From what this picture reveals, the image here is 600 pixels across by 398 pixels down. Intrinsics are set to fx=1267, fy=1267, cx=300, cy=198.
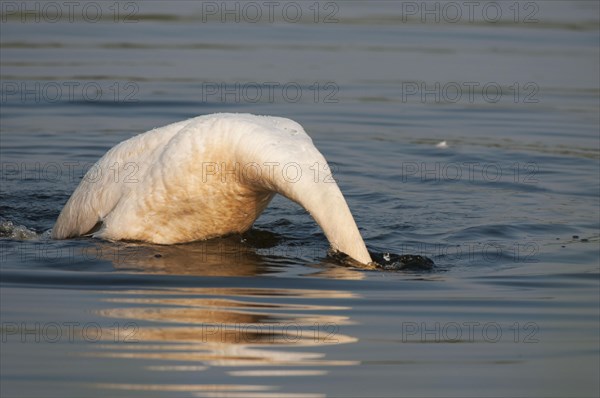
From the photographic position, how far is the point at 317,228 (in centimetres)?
1055

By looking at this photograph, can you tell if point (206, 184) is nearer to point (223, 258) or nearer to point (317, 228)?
point (223, 258)

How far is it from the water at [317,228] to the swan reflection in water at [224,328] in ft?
0.07

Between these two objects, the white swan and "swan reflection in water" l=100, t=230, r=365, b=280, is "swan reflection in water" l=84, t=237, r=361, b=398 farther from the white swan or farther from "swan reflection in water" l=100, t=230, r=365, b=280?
the white swan

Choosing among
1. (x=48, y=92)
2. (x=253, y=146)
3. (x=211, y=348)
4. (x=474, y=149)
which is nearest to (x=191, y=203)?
(x=253, y=146)

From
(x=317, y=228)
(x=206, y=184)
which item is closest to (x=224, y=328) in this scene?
(x=206, y=184)

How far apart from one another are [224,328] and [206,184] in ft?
5.64

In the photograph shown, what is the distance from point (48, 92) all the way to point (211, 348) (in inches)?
387

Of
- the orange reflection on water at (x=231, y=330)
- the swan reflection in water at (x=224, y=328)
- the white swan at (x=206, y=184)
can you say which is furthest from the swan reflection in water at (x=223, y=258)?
the orange reflection on water at (x=231, y=330)

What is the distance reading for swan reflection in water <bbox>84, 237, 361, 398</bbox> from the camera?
22.1ft

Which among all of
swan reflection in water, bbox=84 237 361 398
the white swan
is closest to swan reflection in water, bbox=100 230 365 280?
swan reflection in water, bbox=84 237 361 398

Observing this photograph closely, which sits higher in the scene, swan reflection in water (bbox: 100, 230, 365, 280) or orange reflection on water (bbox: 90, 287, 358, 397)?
swan reflection in water (bbox: 100, 230, 365, 280)

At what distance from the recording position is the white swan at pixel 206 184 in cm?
830

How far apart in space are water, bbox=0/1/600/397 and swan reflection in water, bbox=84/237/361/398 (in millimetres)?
22

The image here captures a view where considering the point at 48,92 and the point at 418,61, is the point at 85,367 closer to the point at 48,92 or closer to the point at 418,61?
the point at 48,92
